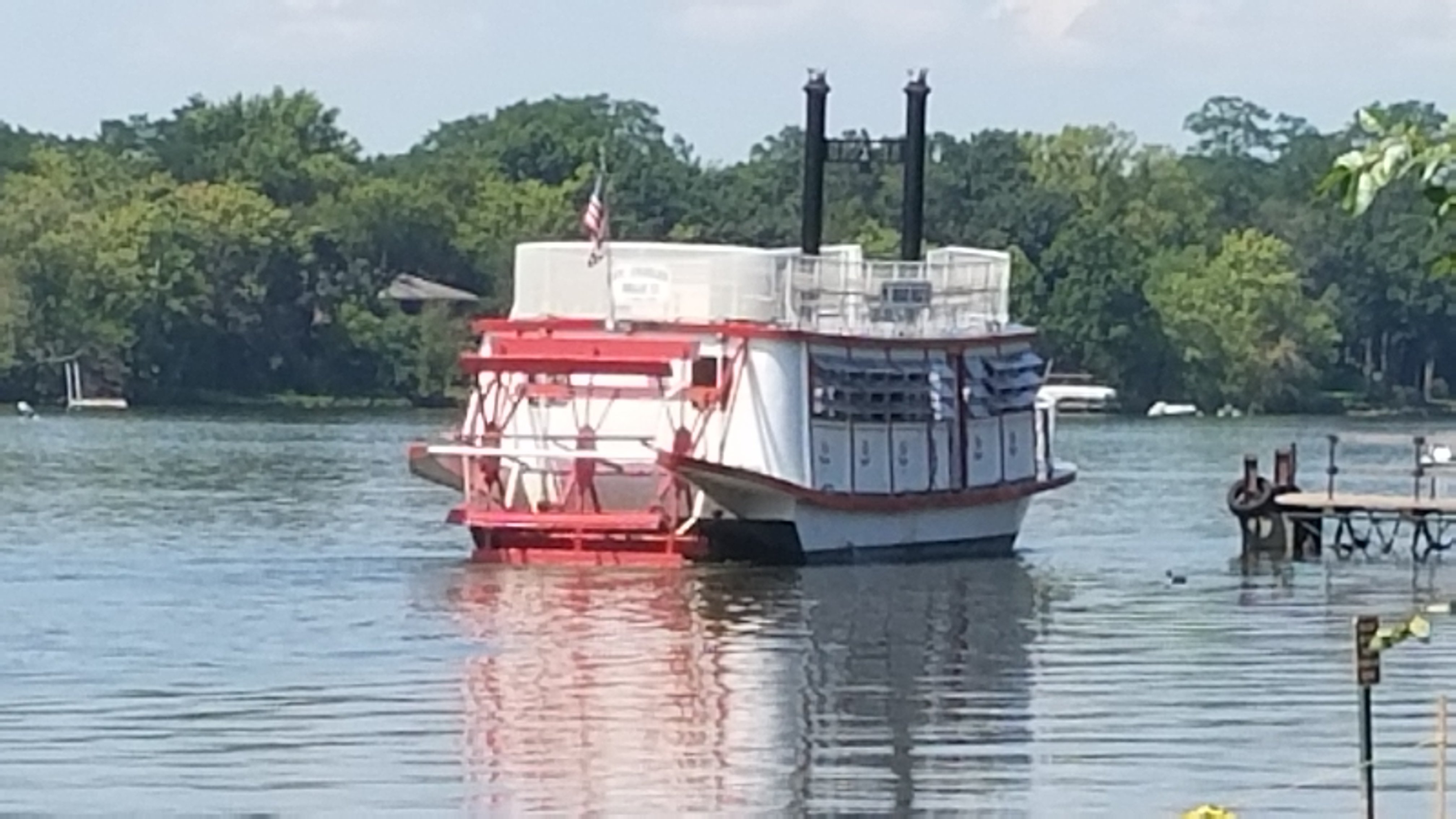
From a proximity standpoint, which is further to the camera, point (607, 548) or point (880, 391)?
point (880, 391)

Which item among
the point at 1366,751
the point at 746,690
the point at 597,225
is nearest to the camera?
Result: the point at 1366,751

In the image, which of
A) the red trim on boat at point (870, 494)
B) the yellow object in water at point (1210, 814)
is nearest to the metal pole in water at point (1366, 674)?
the yellow object in water at point (1210, 814)

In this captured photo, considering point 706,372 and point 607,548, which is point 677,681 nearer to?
point 607,548

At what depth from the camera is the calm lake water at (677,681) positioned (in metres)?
24.3

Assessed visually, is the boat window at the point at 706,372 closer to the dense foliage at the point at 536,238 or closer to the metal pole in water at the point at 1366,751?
the metal pole in water at the point at 1366,751

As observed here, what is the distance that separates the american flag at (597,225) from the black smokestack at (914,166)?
28.5 feet

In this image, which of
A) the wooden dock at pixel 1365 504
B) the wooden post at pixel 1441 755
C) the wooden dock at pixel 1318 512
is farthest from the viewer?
the wooden dock at pixel 1318 512

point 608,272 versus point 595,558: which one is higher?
point 608,272

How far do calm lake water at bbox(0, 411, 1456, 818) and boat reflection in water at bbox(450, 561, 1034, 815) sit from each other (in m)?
0.07

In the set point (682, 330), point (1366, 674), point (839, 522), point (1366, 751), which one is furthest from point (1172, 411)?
point (1366, 674)

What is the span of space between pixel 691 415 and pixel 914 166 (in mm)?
9870

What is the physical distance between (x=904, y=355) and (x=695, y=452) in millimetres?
4435

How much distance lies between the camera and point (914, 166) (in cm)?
5222

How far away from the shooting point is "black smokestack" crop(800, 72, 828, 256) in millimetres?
49375
